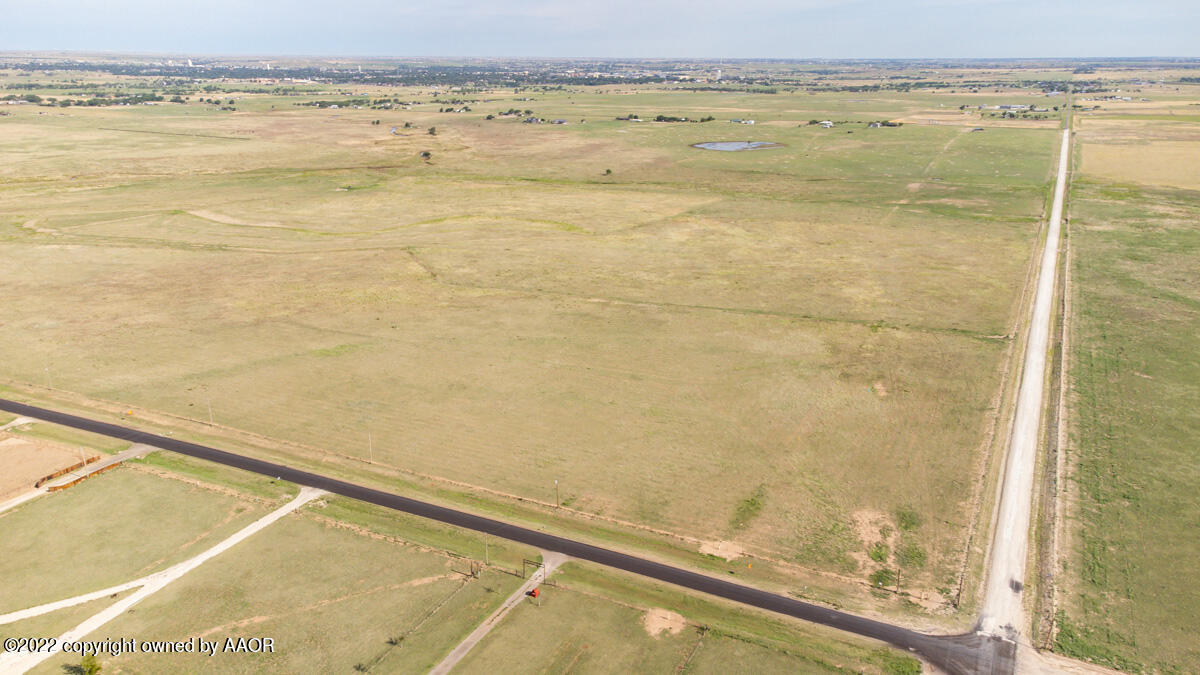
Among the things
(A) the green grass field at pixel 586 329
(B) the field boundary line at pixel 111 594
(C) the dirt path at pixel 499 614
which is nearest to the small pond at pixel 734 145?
(A) the green grass field at pixel 586 329

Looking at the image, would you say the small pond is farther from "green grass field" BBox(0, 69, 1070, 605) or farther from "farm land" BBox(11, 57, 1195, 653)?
"farm land" BBox(11, 57, 1195, 653)

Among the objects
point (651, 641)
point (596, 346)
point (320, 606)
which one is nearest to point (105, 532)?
point (320, 606)

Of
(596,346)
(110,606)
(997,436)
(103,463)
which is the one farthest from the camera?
(596,346)

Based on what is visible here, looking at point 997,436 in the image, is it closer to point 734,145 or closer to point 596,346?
point 596,346

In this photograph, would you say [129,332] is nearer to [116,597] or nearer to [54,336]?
[54,336]

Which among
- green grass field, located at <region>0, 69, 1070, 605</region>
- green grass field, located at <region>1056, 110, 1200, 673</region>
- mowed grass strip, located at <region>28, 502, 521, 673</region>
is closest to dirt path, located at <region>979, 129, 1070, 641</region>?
green grass field, located at <region>0, 69, 1070, 605</region>

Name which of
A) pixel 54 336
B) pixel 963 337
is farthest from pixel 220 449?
pixel 963 337
